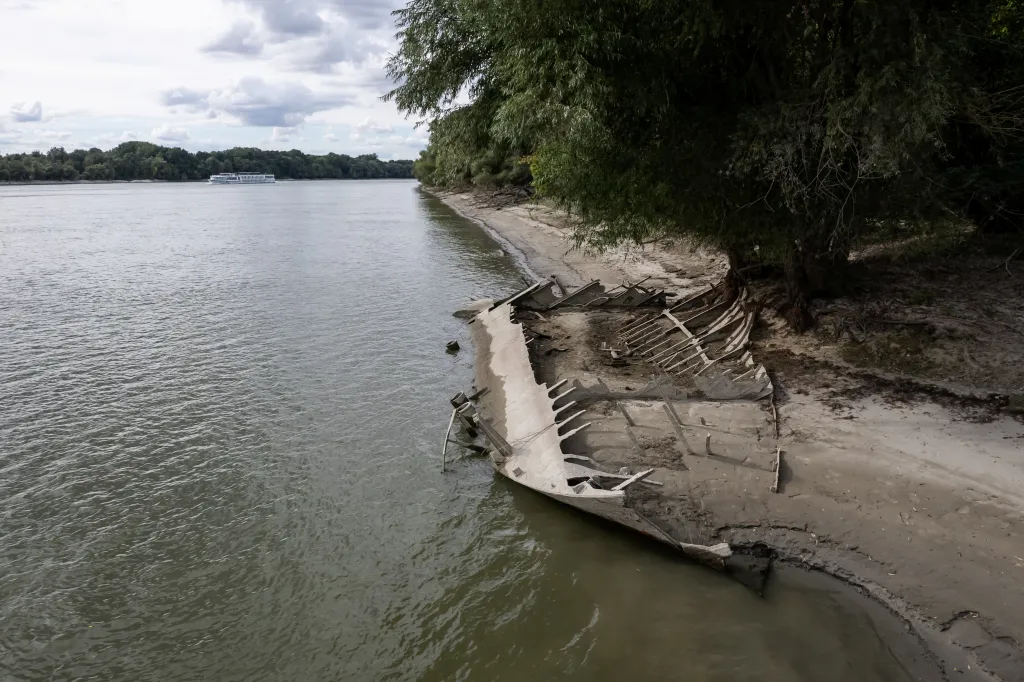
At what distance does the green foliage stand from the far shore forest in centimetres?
4

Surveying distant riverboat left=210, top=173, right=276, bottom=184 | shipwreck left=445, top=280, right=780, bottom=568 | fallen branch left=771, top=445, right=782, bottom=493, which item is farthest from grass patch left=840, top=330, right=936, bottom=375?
distant riverboat left=210, top=173, right=276, bottom=184

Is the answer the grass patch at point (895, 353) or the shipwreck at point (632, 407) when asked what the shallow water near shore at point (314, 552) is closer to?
the shipwreck at point (632, 407)

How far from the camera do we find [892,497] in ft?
32.0

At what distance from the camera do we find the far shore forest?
1180 cm

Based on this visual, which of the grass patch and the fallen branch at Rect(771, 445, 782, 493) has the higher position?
the grass patch

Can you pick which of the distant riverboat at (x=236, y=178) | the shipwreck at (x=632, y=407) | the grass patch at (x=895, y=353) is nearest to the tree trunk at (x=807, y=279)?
the shipwreck at (x=632, y=407)

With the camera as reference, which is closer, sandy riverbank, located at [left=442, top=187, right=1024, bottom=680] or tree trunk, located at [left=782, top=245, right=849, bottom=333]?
sandy riverbank, located at [left=442, top=187, right=1024, bottom=680]

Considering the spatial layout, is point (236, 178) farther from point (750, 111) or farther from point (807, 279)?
point (750, 111)

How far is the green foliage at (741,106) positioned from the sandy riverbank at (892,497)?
3.86 metres

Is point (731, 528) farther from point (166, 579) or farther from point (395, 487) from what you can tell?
point (166, 579)

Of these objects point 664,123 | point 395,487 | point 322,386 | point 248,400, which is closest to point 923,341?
point 664,123

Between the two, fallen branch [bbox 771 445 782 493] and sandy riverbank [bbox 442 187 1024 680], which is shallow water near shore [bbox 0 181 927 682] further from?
fallen branch [bbox 771 445 782 493]

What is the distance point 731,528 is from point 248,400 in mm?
11929

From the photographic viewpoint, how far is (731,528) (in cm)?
965
